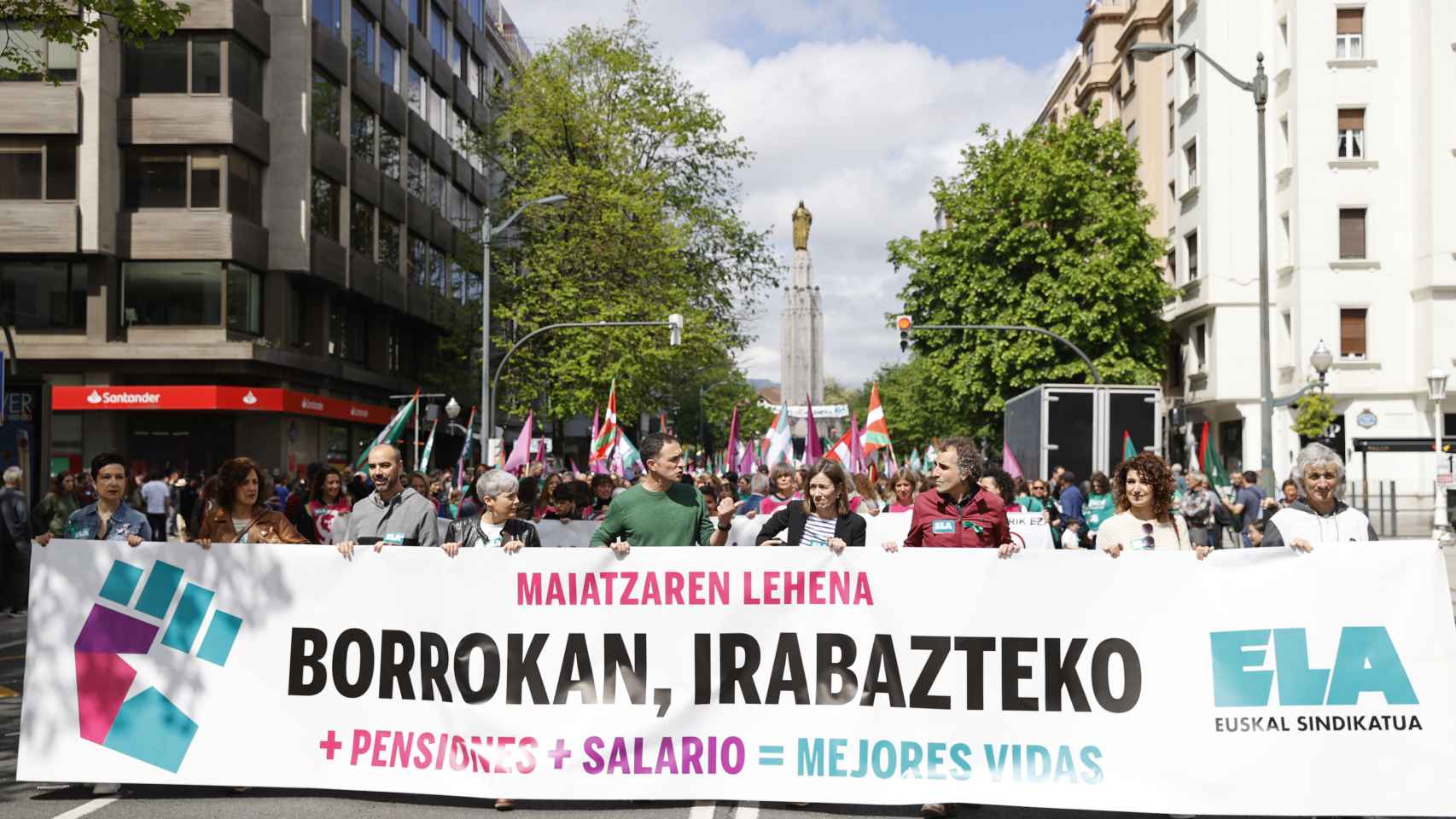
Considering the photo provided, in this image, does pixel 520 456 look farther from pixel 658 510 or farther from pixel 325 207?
pixel 325 207

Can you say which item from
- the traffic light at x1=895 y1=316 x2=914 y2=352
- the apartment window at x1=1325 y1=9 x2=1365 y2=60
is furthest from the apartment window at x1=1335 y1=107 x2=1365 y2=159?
the traffic light at x1=895 y1=316 x2=914 y2=352

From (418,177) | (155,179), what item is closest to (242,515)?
(155,179)

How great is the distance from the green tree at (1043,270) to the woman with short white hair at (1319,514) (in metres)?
35.1

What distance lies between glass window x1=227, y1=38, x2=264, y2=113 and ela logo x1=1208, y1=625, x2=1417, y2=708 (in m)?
32.4

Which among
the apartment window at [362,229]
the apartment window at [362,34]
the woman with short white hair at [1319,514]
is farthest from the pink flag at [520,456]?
the apartment window at [362,34]

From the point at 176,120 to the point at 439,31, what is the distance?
2115cm

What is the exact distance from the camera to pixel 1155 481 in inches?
265

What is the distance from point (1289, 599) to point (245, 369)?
3184 centimetres

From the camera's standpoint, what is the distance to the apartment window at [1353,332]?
126 ft

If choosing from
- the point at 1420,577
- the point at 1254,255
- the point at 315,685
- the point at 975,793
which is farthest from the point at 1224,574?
the point at 1254,255

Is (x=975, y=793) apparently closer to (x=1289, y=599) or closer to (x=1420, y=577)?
(x=1289, y=599)

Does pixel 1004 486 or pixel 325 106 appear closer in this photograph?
pixel 1004 486

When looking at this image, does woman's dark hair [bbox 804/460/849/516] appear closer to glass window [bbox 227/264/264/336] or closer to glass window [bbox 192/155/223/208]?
glass window [bbox 227/264/264/336]

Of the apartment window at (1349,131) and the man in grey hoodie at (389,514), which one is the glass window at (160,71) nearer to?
the apartment window at (1349,131)
